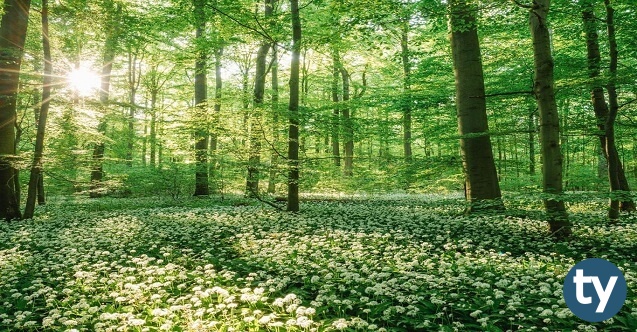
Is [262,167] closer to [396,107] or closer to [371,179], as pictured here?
[371,179]

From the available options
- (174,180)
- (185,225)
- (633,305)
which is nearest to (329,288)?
(633,305)

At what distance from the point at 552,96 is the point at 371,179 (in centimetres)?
1006

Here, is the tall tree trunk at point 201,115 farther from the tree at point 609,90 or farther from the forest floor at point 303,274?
the tree at point 609,90

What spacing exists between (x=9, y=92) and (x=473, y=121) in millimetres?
14483

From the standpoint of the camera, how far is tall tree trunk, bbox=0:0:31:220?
40.6 ft

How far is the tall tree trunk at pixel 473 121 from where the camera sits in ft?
36.5

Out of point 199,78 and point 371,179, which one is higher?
point 199,78

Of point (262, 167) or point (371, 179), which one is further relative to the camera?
point (371, 179)

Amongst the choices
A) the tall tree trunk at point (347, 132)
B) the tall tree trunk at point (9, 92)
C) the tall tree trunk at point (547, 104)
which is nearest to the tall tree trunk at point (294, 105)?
the tall tree trunk at point (347, 132)

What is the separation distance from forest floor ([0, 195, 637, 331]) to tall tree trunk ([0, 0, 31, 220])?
67.9 inches

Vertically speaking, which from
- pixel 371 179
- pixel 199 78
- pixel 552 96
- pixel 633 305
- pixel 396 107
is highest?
pixel 199 78

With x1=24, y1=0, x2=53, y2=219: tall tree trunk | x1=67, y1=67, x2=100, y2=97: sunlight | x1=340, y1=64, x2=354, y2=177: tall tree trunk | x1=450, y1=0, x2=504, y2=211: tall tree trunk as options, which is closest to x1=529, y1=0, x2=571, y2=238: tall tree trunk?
x1=450, y1=0, x2=504, y2=211: tall tree trunk

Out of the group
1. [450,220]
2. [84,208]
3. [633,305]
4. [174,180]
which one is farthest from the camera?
[174,180]

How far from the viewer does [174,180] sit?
1905 cm
